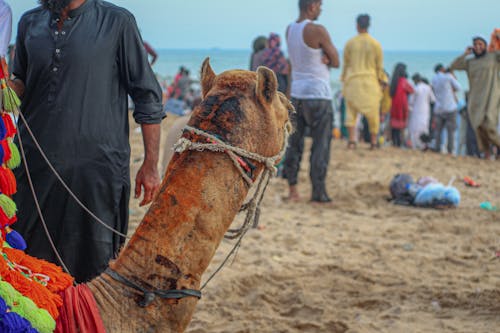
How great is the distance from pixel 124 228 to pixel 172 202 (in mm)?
1236

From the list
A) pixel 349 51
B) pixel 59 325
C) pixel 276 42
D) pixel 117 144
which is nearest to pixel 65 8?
pixel 117 144

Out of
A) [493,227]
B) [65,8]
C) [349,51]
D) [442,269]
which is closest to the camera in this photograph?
[65,8]

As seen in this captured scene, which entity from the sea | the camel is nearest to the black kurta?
the camel

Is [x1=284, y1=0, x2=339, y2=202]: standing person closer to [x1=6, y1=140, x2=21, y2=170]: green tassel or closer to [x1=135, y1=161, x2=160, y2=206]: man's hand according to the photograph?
[x1=135, y1=161, x2=160, y2=206]: man's hand

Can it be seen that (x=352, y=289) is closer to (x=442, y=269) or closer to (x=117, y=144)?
(x=442, y=269)

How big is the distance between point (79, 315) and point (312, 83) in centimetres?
664

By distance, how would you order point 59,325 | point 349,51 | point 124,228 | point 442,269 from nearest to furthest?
point 59,325, point 124,228, point 442,269, point 349,51

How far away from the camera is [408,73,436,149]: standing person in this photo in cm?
1745

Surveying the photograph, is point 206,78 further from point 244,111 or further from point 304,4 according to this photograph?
point 304,4

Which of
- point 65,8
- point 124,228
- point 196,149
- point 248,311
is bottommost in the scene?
point 248,311

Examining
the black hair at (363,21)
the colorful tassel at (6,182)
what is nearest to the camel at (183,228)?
the colorful tassel at (6,182)

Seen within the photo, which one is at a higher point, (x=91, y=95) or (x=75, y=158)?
(x=91, y=95)

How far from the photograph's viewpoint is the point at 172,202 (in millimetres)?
2344

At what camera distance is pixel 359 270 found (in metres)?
6.32
